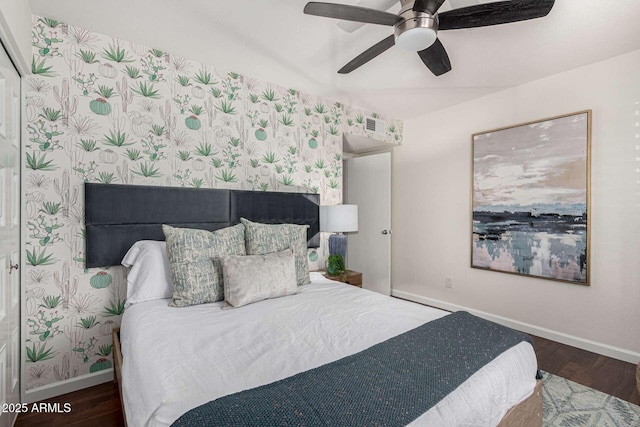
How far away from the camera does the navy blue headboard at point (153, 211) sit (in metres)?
2.12

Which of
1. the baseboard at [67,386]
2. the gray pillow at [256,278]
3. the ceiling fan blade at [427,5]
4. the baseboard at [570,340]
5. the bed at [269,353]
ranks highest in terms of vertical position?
the ceiling fan blade at [427,5]

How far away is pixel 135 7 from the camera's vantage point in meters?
1.92

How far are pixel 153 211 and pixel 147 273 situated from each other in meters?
0.52

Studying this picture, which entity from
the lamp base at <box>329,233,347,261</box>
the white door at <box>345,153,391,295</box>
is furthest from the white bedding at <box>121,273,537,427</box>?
the white door at <box>345,153,391,295</box>

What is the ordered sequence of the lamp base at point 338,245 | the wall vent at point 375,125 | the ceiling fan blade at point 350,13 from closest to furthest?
the ceiling fan blade at point 350,13
the lamp base at point 338,245
the wall vent at point 375,125

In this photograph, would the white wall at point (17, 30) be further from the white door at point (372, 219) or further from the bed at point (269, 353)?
the white door at point (372, 219)

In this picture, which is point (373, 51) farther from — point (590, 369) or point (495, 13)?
point (590, 369)

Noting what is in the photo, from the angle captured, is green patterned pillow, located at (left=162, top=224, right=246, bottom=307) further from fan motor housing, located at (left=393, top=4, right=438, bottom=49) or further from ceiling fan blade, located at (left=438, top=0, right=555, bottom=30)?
ceiling fan blade, located at (left=438, top=0, right=555, bottom=30)

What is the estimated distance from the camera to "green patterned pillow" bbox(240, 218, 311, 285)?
7.62 ft

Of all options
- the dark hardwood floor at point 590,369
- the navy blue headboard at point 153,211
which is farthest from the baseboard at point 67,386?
the dark hardwood floor at point 590,369

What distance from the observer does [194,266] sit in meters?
1.95

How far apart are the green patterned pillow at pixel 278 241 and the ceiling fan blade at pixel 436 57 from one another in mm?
1546

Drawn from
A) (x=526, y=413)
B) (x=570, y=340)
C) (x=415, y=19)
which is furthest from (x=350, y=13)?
(x=570, y=340)

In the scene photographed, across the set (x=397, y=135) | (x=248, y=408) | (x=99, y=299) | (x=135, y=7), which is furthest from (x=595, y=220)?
(x=99, y=299)
